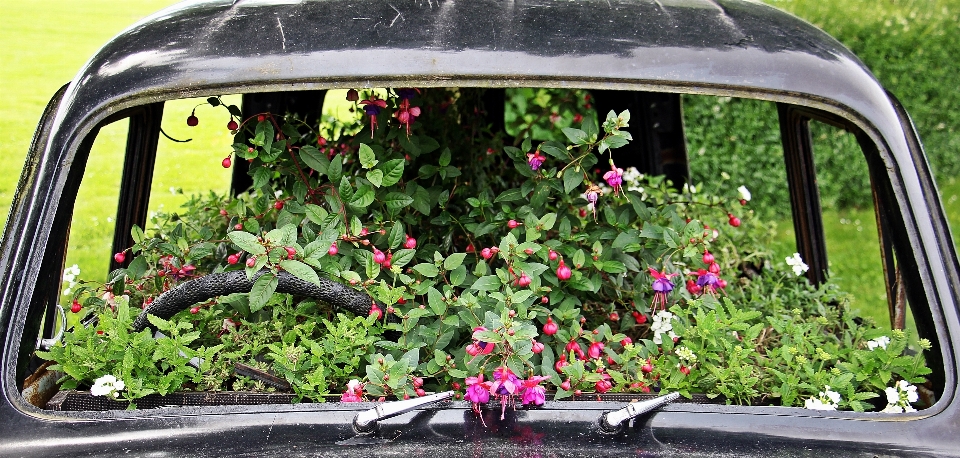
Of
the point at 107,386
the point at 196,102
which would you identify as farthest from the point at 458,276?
the point at 196,102

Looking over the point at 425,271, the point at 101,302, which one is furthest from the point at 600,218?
the point at 101,302

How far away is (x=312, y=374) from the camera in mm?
1631

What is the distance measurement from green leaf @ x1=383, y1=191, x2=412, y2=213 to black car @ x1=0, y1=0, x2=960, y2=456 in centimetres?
47

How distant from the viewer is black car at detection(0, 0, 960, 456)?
Result: 4.51ft

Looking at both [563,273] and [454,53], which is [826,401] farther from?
[454,53]

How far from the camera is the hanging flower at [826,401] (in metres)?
1.63

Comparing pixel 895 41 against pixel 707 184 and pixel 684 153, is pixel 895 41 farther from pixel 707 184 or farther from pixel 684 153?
pixel 684 153

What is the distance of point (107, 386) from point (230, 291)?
0.95 ft

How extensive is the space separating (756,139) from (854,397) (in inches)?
212

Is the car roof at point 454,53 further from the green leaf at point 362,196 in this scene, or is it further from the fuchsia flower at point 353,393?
the fuchsia flower at point 353,393

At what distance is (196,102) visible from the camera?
18.9 feet

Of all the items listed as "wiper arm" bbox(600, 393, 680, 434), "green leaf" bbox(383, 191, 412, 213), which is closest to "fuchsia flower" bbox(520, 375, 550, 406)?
"wiper arm" bbox(600, 393, 680, 434)

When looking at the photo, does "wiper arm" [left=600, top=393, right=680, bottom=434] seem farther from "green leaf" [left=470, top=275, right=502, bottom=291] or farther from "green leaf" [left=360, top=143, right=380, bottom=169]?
"green leaf" [left=360, top=143, right=380, bottom=169]

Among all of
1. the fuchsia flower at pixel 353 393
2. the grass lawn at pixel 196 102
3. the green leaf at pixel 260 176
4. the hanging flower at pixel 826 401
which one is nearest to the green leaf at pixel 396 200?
the green leaf at pixel 260 176
